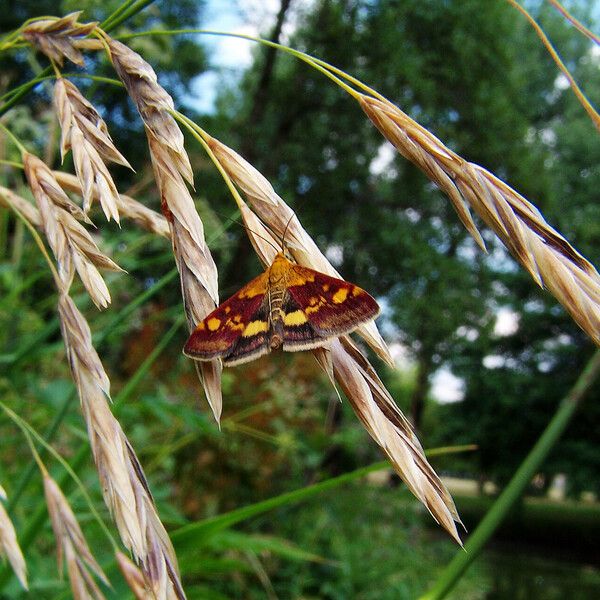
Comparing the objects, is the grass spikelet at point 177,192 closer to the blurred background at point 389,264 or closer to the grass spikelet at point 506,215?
the grass spikelet at point 506,215

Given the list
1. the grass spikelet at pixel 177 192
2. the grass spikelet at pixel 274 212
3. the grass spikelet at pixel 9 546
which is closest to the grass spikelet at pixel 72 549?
the grass spikelet at pixel 9 546

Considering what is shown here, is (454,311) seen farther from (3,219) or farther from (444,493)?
(444,493)

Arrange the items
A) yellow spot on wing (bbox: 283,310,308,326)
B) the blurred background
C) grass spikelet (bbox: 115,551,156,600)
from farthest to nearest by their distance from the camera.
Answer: the blurred background → yellow spot on wing (bbox: 283,310,308,326) → grass spikelet (bbox: 115,551,156,600)

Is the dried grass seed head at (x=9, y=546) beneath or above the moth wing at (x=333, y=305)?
beneath

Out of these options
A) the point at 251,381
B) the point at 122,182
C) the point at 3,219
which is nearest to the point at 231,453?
the point at 251,381

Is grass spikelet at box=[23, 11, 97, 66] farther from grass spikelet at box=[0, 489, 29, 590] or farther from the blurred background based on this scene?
the blurred background

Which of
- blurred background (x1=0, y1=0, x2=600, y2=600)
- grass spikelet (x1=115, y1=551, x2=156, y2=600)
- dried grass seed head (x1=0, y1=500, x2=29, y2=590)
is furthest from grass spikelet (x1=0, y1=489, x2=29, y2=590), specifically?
blurred background (x1=0, y1=0, x2=600, y2=600)

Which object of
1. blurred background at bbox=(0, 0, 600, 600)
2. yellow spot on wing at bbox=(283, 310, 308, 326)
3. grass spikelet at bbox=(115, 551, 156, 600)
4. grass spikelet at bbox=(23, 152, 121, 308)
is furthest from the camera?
blurred background at bbox=(0, 0, 600, 600)
